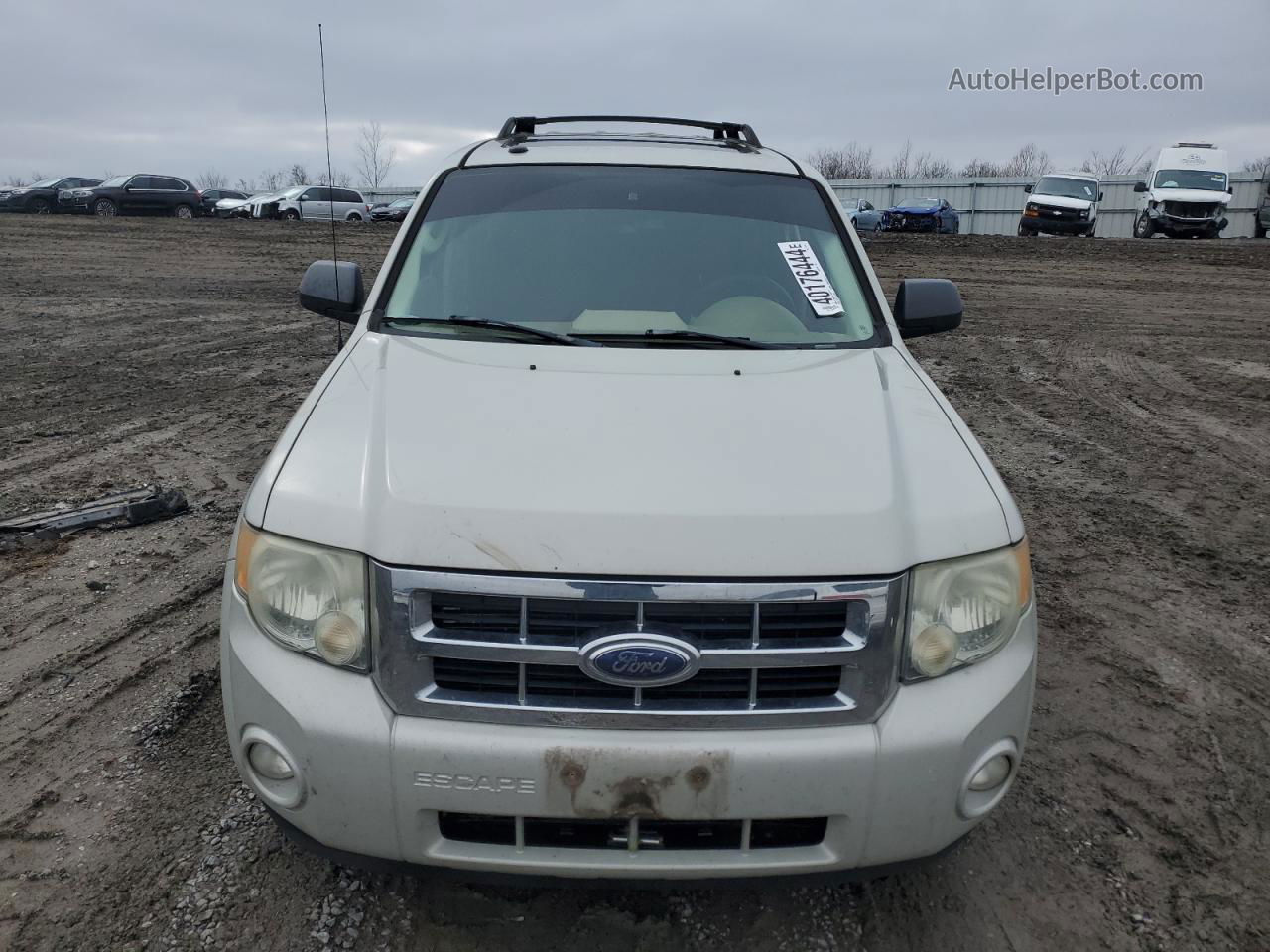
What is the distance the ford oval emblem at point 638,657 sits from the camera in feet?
5.98

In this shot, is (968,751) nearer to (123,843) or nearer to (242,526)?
(242,526)

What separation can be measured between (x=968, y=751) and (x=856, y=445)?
709 millimetres

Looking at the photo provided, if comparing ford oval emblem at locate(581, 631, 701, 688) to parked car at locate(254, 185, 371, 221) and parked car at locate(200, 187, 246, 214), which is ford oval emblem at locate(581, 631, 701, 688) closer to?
parked car at locate(254, 185, 371, 221)

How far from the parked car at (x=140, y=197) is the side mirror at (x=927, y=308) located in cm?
3116

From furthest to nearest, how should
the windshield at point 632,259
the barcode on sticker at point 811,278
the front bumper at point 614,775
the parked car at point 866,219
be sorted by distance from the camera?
the parked car at point 866,219, the barcode on sticker at point 811,278, the windshield at point 632,259, the front bumper at point 614,775

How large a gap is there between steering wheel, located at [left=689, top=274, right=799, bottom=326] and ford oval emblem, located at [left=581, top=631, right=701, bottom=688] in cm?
153

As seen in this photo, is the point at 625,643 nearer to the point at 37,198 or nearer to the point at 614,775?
the point at 614,775

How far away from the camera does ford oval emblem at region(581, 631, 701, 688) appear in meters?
1.82

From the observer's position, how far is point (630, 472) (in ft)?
6.61

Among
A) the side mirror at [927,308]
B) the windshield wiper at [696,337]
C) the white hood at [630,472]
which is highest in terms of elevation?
the side mirror at [927,308]

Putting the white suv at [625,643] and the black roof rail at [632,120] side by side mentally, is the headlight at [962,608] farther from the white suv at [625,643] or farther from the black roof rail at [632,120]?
the black roof rail at [632,120]

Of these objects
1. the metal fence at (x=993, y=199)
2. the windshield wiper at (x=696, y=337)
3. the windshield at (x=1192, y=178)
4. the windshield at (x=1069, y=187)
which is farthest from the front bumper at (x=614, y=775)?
the metal fence at (x=993, y=199)

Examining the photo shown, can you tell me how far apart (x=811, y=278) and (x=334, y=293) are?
1666 mm

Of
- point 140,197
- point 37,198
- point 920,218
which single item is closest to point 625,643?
point 920,218
